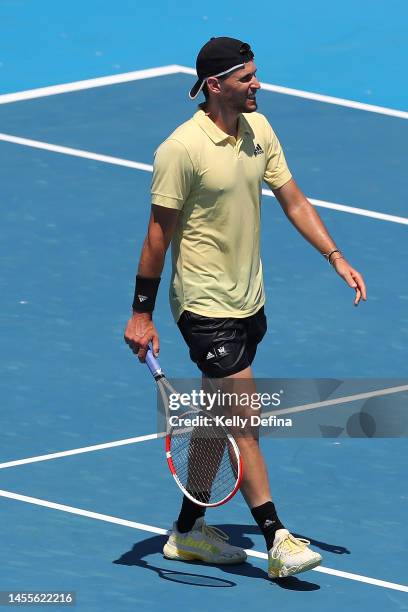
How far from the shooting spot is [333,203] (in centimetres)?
1648

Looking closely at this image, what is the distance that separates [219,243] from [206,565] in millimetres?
1613

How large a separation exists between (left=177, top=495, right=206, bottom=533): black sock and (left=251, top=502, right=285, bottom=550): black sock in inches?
15.9

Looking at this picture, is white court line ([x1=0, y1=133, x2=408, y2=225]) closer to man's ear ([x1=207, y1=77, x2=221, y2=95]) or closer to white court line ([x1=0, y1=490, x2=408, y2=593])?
white court line ([x1=0, y1=490, x2=408, y2=593])

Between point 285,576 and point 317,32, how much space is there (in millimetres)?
11956

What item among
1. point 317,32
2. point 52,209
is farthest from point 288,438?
point 317,32

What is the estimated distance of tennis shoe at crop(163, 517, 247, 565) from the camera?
10.5 meters

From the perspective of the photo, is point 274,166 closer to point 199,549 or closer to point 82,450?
point 199,549

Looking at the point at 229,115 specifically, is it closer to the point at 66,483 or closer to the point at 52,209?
the point at 66,483

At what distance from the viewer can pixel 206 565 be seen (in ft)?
34.5

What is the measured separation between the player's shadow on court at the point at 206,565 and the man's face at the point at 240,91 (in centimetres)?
219

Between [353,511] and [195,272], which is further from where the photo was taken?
[353,511]

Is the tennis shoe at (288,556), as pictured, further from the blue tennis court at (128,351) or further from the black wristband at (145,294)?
the black wristband at (145,294)

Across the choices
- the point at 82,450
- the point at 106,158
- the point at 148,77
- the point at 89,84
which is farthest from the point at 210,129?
the point at 148,77

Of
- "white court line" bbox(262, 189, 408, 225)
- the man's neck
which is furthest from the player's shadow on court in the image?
"white court line" bbox(262, 189, 408, 225)
